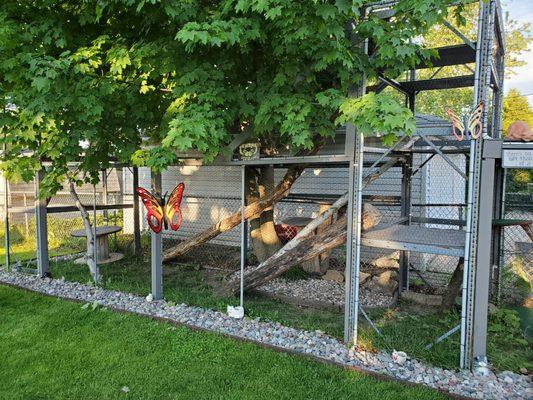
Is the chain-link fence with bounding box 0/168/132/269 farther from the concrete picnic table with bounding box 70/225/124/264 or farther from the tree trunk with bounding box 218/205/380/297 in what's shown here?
the tree trunk with bounding box 218/205/380/297

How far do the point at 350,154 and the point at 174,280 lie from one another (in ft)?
13.6

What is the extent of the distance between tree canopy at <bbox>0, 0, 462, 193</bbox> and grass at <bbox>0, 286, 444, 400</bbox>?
1924 millimetres

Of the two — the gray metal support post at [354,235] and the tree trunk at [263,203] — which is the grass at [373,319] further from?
the tree trunk at [263,203]

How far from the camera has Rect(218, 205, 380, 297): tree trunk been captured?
5160mm

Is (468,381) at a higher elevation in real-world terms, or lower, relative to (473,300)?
lower

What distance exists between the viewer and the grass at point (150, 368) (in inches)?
139

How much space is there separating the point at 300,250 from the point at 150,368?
237 centimetres

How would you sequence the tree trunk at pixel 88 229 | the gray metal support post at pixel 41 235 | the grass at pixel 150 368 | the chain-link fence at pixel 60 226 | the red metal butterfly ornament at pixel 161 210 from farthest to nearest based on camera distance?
the chain-link fence at pixel 60 226 → the gray metal support post at pixel 41 235 → the tree trunk at pixel 88 229 → the red metal butterfly ornament at pixel 161 210 → the grass at pixel 150 368

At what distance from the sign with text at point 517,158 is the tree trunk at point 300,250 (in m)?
1.63

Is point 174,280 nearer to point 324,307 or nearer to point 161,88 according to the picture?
point 324,307

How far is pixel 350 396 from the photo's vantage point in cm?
346

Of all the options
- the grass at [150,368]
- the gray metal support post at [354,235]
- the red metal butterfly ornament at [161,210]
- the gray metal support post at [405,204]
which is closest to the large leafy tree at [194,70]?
the gray metal support post at [354,235]

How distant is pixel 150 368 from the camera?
13.0 ft

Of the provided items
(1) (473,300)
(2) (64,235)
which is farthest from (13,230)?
(1) (473,300)
